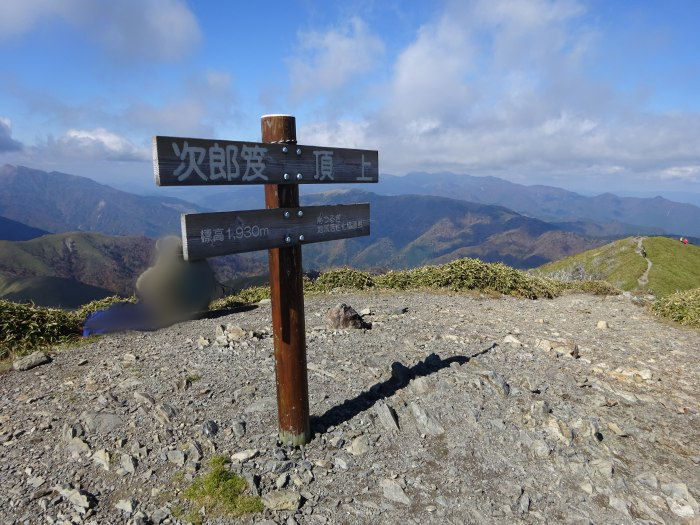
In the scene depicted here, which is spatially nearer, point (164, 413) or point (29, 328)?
point (164, 413)

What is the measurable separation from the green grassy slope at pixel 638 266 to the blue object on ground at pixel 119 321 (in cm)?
2919

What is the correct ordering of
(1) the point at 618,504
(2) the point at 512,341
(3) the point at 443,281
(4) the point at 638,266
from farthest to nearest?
1. (4) the point at 638,266
2. (3) the point at 443,281
3. (2) the point at 512,341
4. (1) the point at 618,504

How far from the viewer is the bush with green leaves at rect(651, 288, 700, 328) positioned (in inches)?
543

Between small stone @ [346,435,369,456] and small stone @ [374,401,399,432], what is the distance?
47cm

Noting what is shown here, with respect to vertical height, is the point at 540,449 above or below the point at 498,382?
below

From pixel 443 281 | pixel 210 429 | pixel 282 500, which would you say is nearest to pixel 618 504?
pixel 282 500

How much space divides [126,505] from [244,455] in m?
1.37

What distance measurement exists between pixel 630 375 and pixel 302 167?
7979 mm

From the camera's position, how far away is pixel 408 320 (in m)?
11.9

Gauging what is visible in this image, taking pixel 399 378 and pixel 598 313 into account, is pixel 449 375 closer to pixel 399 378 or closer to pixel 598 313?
pixel 399 378

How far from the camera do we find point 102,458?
557cm

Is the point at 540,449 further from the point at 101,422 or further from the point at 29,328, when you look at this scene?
the point at 29,328

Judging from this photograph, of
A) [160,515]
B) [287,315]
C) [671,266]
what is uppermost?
[287,315]

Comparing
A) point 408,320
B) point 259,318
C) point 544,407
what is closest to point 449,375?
point 544,407
